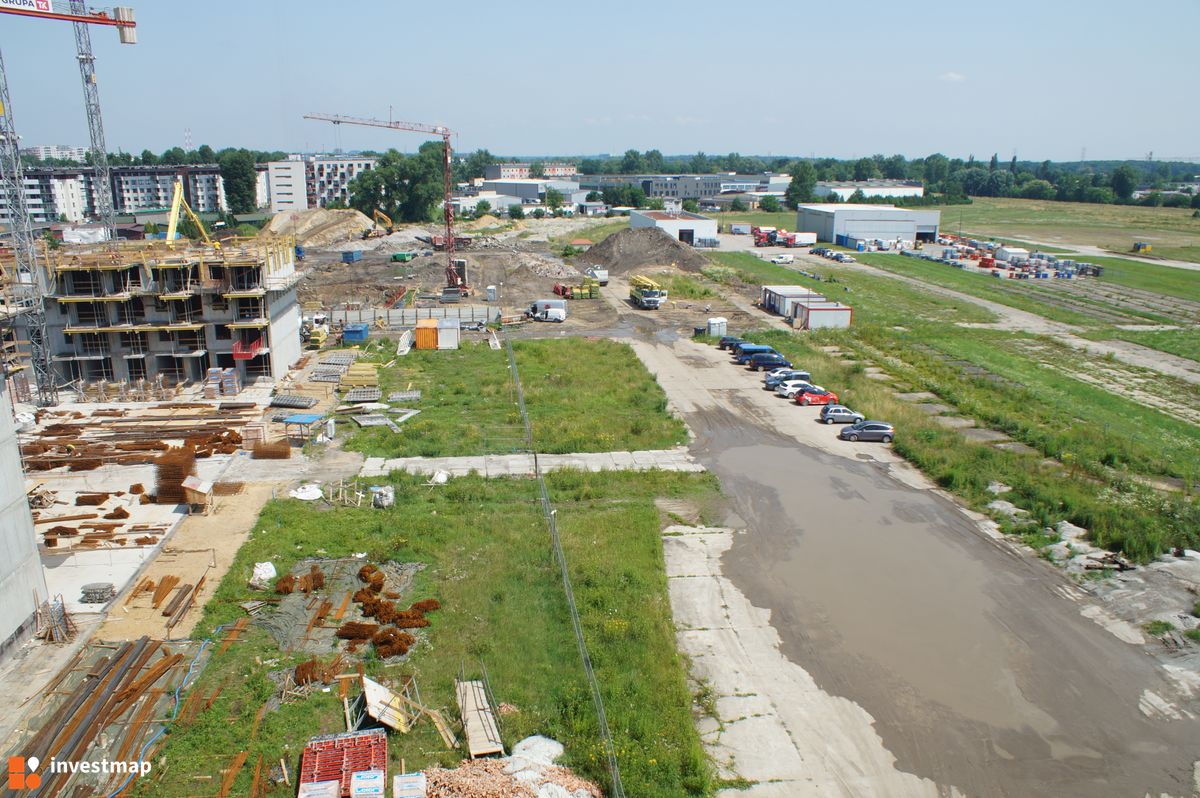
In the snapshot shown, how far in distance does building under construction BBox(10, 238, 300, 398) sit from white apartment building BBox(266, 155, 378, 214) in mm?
101595

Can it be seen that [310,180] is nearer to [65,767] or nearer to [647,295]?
[647,295]

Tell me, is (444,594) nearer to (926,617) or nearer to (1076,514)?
(926,617)

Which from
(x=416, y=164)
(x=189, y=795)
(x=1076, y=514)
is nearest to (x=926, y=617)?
(x=1076, y=514)

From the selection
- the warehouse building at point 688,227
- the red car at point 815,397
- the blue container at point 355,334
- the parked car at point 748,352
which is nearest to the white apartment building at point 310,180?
the warehouse building at point 688,227

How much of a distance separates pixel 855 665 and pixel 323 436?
75.3 feet

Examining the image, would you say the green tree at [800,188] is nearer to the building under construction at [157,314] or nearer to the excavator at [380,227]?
the excavator at [380,227]

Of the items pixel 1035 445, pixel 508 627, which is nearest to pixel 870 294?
pixel 1035 445

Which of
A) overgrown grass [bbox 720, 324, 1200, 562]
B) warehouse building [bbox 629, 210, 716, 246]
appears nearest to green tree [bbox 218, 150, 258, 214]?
warehouse building [bbox 629, 210, 716, 246]

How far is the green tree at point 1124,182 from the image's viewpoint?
160625 mm

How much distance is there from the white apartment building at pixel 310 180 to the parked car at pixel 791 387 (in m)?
112

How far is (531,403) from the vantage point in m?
37.8

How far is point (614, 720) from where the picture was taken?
636 inches

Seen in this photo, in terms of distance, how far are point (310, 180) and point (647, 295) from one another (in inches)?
5064

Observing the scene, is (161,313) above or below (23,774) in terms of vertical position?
above
